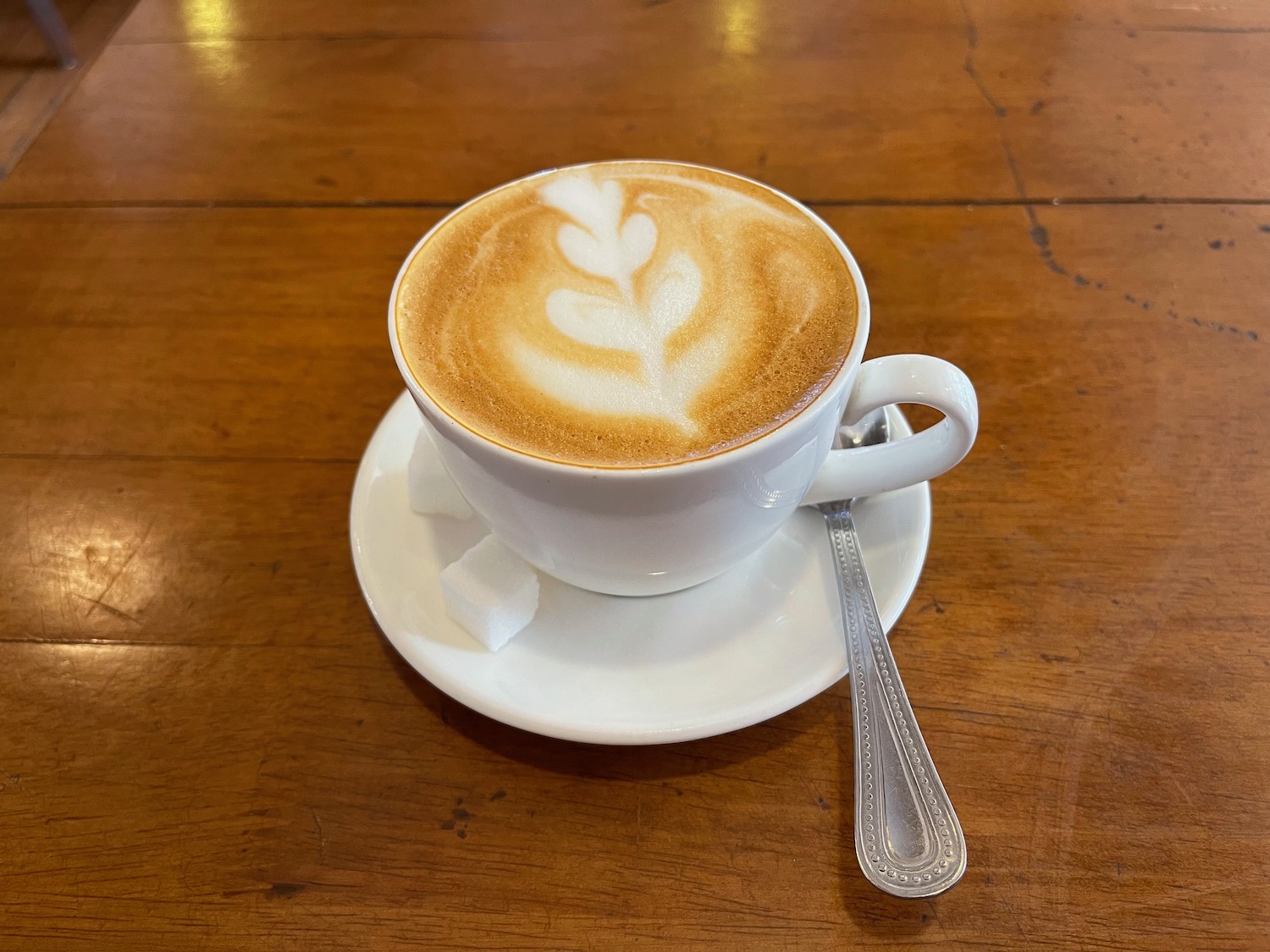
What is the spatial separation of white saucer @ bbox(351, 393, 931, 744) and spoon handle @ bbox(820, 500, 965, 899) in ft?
0.06

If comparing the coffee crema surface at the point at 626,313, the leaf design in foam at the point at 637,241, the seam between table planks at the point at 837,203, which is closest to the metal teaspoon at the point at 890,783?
the coffee crema surface at the point at 626,313

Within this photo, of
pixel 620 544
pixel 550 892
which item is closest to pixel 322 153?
pixel 620 544

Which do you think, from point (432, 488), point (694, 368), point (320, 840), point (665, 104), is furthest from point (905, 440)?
point (665, 104)

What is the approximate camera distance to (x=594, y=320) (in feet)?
2.28

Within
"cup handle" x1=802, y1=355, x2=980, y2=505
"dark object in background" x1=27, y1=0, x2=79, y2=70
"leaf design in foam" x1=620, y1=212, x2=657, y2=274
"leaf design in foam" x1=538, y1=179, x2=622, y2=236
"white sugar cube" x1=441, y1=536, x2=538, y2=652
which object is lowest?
"dark object in background" x1=27, y1=0, x2=79, y2=70

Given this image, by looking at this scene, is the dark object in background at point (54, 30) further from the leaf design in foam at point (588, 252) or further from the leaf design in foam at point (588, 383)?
the leaf design in foam at point (588, 383)

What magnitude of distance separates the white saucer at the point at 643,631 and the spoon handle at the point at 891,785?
0.06 ft

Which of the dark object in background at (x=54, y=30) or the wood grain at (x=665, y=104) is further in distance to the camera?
the dark object in background at (x=54, y=30)

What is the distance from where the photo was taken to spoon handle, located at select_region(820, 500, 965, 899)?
560 millimetres

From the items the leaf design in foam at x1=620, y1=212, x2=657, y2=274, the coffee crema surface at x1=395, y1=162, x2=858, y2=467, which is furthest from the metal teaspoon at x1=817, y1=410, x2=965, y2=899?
the leaf design in foam at x1=620, y1=212, x2=657, y2=274

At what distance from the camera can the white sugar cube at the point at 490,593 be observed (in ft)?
2.21

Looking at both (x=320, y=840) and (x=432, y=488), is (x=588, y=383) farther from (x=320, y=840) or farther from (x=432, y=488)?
(x=320, y=840)

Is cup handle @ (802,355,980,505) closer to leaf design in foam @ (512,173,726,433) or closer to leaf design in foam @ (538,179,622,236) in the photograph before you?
leaf design in foam @ (512,173,726,433)

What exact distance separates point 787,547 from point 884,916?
0.29m
